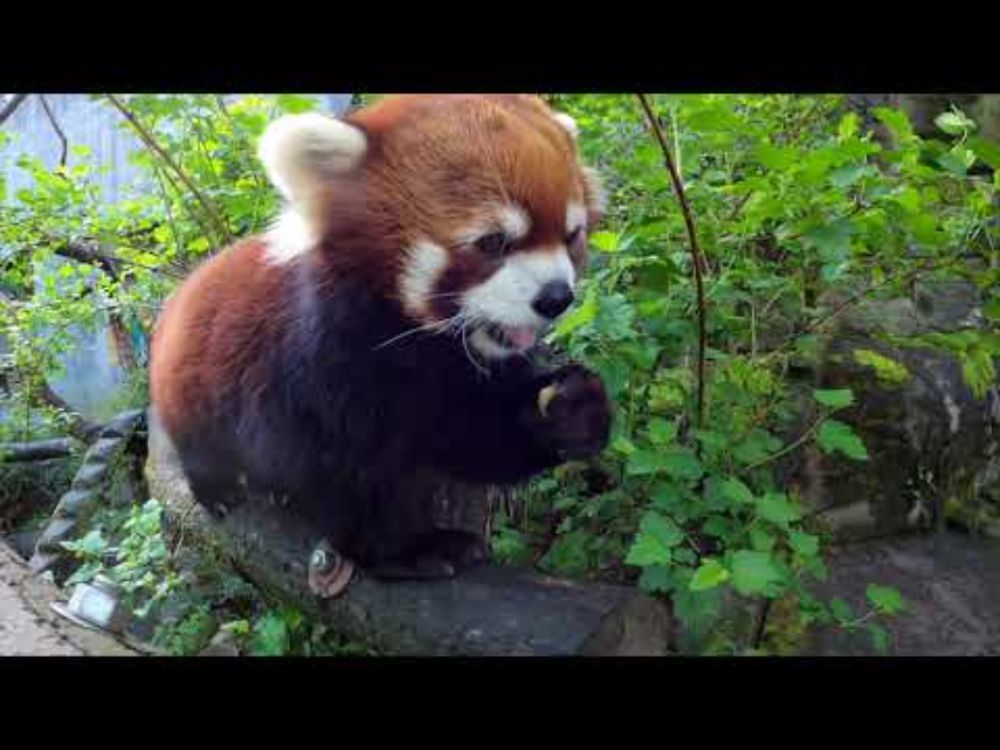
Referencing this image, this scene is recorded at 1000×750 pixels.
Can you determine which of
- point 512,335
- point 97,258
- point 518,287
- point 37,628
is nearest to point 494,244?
point 518,287

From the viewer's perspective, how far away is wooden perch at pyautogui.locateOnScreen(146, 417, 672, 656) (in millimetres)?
1302

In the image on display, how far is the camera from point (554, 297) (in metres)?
1.23

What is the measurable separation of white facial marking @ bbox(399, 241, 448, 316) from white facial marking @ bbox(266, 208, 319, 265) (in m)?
0.16

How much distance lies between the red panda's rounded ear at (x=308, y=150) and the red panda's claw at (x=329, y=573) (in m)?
0.63

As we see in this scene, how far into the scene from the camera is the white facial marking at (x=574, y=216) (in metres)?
1.30

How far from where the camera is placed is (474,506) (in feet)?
5.58

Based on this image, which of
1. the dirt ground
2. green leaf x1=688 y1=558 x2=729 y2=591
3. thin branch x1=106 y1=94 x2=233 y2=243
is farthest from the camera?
thin branch x1=106 y1=94 x2=233 y2=243

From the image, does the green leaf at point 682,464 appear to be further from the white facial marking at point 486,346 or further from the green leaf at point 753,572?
the white facial marking at point 486,346

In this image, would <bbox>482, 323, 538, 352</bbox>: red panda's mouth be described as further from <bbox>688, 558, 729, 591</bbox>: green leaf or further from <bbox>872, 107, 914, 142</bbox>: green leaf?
<bbox>872, 107, 914, 142</bbox>: green leaf

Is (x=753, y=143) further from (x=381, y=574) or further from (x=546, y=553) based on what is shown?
(x=381, y=574)

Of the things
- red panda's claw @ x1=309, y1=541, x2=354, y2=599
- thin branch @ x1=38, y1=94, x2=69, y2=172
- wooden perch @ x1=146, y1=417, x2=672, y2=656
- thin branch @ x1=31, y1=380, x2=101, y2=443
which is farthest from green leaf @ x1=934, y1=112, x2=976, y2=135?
thin branch @ x1=31, y1=380, x2=101, y2=443

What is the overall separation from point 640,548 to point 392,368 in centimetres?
47
